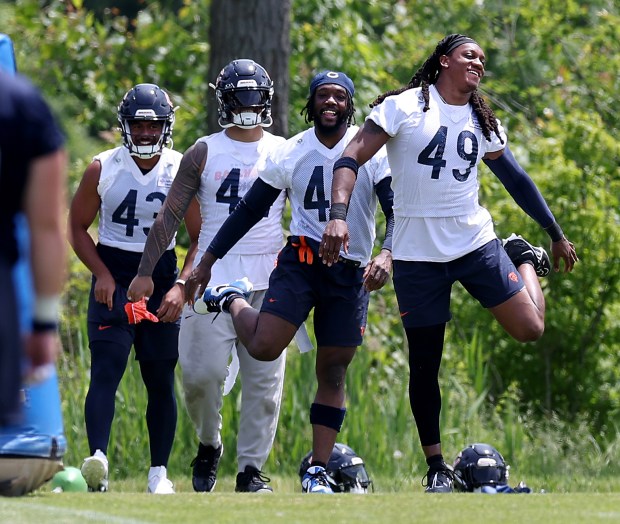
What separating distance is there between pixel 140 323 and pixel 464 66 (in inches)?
86.0

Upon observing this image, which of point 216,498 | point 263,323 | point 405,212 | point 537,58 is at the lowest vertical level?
Answer: point 216,498

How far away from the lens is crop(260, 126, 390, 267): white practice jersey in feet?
22.7

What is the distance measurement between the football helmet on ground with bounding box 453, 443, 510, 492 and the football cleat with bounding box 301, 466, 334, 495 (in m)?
0.72

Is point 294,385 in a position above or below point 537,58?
below

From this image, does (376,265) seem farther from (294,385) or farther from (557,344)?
(557,344)

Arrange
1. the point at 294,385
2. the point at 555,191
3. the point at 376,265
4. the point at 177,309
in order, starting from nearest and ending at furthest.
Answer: the point at 376,265
the point at 177,309
the point at 294,385
the point at 555,191

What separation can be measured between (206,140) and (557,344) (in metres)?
4.28

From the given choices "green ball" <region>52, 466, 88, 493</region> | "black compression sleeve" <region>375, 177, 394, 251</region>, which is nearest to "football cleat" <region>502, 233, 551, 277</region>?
"black compression sleeve" <region>375, 177, 394, 251</region>

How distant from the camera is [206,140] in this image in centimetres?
744

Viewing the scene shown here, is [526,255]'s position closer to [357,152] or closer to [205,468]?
[357,152]

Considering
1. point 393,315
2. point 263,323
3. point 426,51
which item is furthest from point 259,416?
point 426,51

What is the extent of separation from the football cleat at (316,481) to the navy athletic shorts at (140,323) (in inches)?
43.7

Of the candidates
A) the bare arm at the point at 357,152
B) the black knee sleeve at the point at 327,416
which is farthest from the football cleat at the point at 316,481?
the bare arm at the point at 357,152

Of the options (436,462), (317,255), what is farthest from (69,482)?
(436,462)
